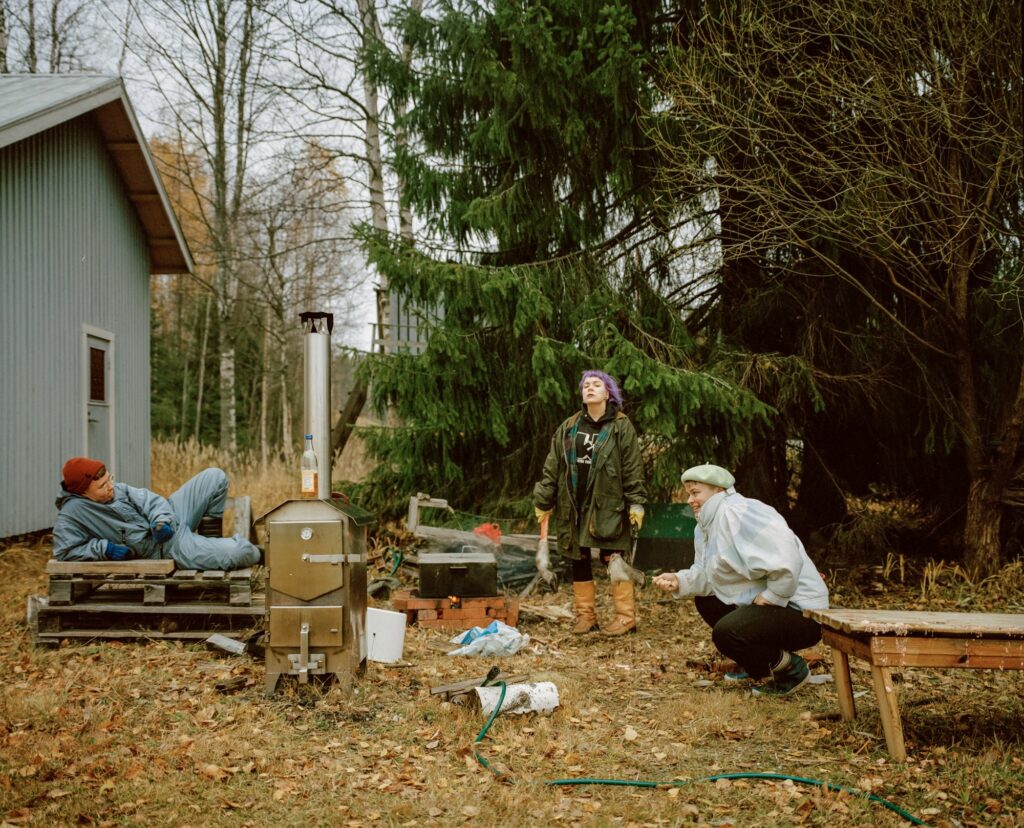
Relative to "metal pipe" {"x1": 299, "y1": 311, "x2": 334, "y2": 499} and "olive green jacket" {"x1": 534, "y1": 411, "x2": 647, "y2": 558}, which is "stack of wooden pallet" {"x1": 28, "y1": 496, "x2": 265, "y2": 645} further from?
"olive green jacket" {"x1": 534, "y1": 411, "x2": 647, "y2": 558}

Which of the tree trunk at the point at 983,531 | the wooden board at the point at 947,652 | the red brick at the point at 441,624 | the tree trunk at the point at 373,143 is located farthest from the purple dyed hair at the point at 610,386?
the tree trunk at the point at 373,143

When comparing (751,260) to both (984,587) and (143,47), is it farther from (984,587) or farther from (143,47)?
(143,47)

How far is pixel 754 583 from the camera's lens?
4.91m

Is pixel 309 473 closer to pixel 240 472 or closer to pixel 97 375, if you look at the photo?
pixel 97 375

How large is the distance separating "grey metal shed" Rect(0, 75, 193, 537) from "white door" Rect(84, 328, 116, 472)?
2cm

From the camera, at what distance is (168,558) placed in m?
6.17

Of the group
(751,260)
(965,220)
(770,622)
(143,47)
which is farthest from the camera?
(143,47)

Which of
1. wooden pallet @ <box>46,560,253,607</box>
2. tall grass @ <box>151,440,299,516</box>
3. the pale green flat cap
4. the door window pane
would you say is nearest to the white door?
the door window pane

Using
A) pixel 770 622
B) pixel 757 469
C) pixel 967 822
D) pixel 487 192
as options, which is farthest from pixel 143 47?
pixel 967 822

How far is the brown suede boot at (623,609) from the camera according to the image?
6.58 metres

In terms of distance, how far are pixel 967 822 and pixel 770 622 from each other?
149 centimetres

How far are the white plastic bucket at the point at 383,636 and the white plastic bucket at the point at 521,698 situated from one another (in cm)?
118

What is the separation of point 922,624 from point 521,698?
1.97m

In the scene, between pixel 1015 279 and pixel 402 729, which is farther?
pixel 1015 279
